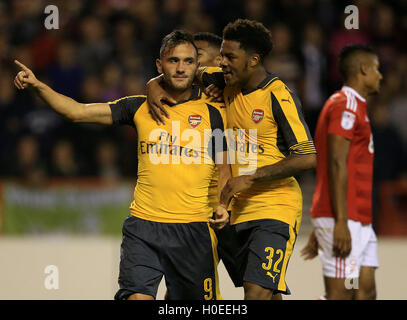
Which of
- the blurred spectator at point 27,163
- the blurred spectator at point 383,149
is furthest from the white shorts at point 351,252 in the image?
the blurred spectator at point 27,163

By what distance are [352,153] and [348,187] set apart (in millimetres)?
236

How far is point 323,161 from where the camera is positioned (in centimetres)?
527

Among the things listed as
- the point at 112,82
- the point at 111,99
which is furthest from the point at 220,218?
the point at 112,82

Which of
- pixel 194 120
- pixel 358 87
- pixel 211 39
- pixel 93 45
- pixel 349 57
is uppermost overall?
pixel 93 45

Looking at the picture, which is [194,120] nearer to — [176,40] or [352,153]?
[176,40]

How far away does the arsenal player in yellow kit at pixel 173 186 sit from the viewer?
4.32 metres

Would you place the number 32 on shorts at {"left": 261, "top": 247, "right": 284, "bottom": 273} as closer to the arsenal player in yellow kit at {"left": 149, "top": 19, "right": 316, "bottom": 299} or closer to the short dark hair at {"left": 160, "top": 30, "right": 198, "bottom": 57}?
the arsenal player in yellow kit at {"left": 149, "top": 19, "right": 316, "bottom": 299}

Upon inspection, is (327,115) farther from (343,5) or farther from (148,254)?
(343,5)

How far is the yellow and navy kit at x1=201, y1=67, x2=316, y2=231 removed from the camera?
439cm

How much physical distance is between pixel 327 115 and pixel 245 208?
109 centimetres

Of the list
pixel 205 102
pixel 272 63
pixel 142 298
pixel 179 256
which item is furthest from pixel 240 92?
pixel 272 63

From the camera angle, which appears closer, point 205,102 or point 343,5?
point 205,102

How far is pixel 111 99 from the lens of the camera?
9664 mm

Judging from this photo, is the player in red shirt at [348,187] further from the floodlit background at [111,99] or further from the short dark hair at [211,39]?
the floodlit background at [111,99]
